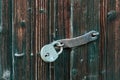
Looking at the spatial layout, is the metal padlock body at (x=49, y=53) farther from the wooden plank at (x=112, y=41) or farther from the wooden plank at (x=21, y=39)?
the wooden plank at (x=112, y=41)

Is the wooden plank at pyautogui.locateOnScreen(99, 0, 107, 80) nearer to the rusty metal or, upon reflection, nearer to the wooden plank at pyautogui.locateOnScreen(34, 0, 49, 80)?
the rusty metal

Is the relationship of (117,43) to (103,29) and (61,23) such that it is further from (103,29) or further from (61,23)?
(61,23)

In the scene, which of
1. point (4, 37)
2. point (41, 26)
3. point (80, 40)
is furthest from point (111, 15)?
point (4, 37)

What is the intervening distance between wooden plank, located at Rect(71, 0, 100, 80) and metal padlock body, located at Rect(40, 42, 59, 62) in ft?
0.27

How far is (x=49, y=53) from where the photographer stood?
1.08 m

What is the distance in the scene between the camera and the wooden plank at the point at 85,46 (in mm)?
1098

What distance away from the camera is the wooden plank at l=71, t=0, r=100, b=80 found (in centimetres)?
110

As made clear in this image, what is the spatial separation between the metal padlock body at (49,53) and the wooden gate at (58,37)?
2 cm

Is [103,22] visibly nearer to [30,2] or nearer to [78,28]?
[78,28]

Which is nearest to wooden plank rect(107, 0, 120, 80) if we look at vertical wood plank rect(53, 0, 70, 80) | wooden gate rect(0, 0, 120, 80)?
wooden gate rect(0, 0, 120, 80)

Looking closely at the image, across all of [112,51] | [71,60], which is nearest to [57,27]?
[71,60]

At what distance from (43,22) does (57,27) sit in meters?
0.06

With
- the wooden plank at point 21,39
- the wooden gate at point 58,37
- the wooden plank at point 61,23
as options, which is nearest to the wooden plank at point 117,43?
the wooden gate at point 58,37

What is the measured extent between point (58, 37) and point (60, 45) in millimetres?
36
